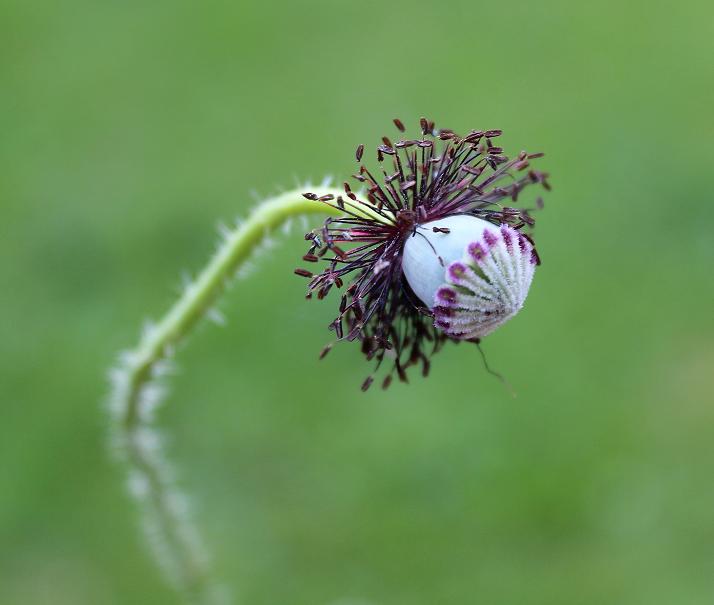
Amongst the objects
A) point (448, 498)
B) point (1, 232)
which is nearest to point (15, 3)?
point (1, 232)

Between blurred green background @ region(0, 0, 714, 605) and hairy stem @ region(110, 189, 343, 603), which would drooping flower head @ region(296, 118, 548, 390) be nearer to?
hairy stem @ region(110, 189, 343, 603)

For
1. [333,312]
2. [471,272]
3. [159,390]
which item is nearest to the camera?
[471,272]

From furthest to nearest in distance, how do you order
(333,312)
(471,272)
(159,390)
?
(333,312), (159,390), (471,272)

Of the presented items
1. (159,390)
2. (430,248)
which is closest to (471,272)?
(430,248)

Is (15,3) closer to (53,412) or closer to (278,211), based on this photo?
(53,412)

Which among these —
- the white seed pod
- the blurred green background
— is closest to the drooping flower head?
the white seed pod

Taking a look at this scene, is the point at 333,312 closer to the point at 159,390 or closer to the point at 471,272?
the point at 159,390

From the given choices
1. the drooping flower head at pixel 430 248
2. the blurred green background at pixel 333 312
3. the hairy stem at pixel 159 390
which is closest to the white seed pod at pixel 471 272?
the drooping flower head at pixel 430 248
